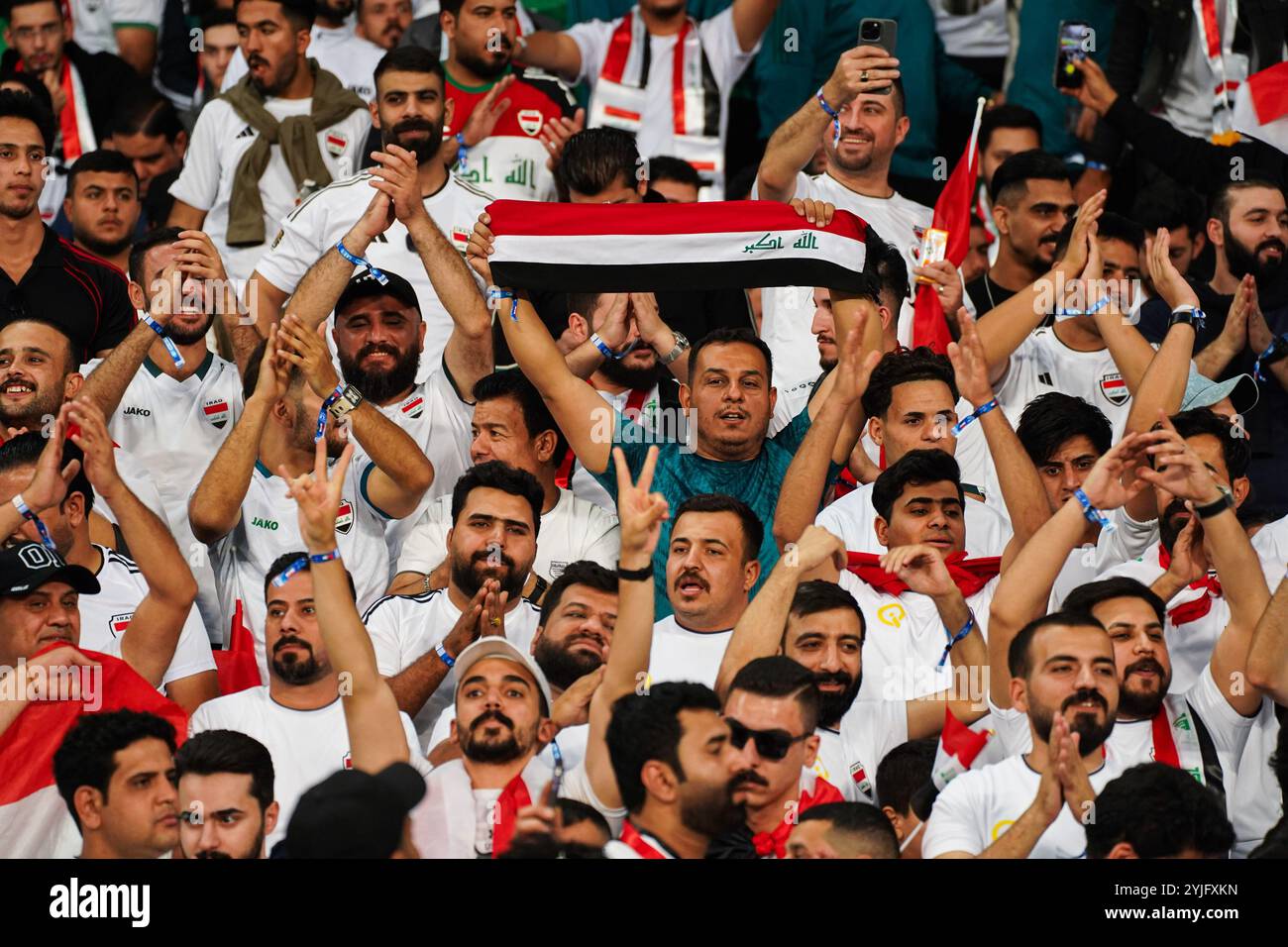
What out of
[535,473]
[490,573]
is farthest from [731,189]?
[490,573]

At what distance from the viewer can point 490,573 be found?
7199mm

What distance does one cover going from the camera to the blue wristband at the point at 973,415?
7395 mm

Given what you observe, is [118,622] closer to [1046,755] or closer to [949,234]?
[1046,755]

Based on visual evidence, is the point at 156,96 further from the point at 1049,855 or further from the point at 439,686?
the point at 1049,855

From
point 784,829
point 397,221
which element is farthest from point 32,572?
point 784,829

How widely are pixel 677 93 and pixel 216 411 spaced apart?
2.82 metres

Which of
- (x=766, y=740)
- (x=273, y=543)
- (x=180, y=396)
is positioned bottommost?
(x=766, y=740)

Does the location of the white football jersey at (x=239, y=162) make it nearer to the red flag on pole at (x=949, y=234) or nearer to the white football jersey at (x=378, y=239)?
the white football jersey at (x=378, y=239)

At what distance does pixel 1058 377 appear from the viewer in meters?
8.43

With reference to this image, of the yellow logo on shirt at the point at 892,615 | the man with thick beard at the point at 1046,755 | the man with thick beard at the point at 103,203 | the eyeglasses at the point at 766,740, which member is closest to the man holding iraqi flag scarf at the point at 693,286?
the yellow logo on shirt at the point at 892,615

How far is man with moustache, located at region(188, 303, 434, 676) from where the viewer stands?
7.43m

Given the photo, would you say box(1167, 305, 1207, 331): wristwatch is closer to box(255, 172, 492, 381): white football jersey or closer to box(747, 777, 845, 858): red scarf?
box(747, 777, 845, 858): red scarf
